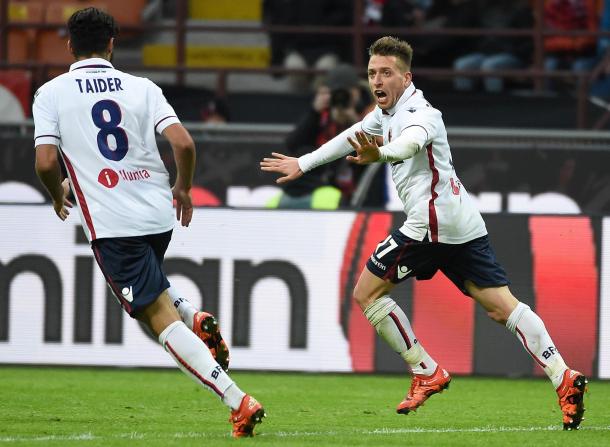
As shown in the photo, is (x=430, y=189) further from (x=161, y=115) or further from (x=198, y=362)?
(x=198, y=362)

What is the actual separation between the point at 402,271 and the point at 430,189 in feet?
1.61

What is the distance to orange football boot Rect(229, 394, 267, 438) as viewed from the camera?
6.75 metres

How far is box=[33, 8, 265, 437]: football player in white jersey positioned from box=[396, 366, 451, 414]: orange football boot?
1.28 m

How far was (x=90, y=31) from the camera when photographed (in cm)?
705

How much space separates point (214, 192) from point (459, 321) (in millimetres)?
3502

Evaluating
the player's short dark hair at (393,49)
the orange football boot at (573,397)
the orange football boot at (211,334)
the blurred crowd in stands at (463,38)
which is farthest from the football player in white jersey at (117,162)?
the blurred crowd in stands at (463,38)

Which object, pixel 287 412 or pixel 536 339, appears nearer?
pixel 536 339

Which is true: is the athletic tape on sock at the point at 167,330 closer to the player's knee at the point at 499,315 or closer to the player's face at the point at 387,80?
the player's face at the point at 387,80

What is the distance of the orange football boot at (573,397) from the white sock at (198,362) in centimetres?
Answer: 184

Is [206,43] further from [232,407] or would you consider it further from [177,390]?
[232,407]

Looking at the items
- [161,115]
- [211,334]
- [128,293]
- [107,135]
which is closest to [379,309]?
[211,334]

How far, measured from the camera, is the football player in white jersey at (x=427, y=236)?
7645mm

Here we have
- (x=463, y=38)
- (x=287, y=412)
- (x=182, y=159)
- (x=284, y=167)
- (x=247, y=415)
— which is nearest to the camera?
(x=247, y=415)

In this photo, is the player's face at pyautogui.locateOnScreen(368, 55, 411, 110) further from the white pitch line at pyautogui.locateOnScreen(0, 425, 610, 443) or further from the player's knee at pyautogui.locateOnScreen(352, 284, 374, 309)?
the white pitch line at pyautogui.locateOnScreen(0, 425, 610, 443)
